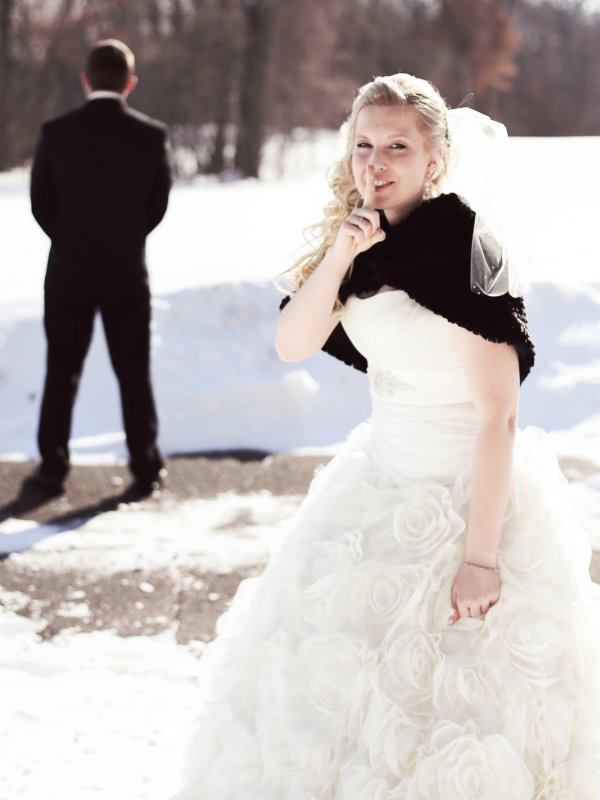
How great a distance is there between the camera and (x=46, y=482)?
5.02m

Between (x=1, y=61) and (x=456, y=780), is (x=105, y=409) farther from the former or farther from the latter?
(x=1, y=61)

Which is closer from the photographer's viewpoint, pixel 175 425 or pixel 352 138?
pixel 352 138

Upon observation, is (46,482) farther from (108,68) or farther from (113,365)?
(108,68)

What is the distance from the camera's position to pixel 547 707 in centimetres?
196

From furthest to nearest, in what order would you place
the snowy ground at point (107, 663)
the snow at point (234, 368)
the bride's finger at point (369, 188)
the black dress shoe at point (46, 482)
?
the snow at point (234, 368), the black dress shoe at point (46, 482), the snowy ground at point (107, 663), the bride's finger at point (369, 188)

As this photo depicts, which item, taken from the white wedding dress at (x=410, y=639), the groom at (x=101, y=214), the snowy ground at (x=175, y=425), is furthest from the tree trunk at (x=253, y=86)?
the white wedding dress at (x=410, y=639)

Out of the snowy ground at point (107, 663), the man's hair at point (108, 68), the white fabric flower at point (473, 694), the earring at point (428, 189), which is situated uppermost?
the man's hair at point (108, 68)

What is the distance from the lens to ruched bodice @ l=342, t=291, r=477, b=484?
212 cm

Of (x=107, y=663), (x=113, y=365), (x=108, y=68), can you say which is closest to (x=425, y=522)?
(x=107, y=663)

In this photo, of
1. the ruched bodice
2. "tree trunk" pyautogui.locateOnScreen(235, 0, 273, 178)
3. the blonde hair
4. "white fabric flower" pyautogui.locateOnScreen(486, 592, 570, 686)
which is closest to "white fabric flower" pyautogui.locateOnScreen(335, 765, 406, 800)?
"white fabric flower" pyautogui.locateOnScreen(486, 592, 570, 686)

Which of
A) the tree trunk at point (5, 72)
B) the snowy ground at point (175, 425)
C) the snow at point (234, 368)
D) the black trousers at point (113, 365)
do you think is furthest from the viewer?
the tree trunk at point (5, 72)

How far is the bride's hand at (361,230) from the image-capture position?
81.4 inches

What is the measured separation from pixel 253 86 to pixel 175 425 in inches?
554

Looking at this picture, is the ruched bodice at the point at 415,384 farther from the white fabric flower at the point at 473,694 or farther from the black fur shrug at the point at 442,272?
the white fabric flower at the point at 473,694
